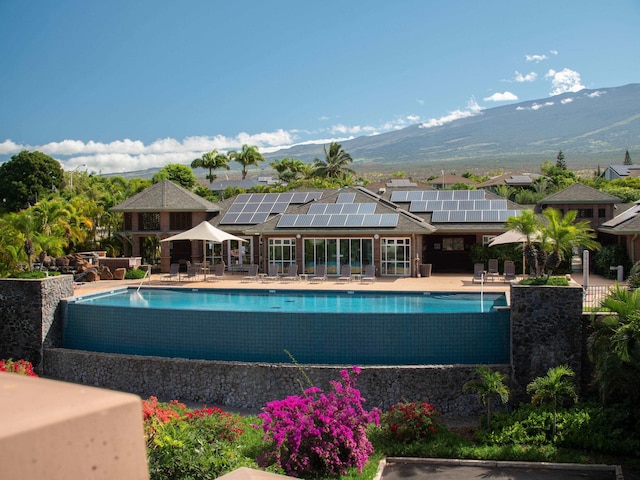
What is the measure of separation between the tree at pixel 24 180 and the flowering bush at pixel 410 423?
64092 millimetres

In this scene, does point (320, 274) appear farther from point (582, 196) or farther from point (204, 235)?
point (582, 196)

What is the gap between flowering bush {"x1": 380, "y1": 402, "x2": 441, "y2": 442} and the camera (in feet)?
41.4

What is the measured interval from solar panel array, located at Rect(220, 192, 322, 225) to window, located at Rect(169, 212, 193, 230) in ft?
6.40

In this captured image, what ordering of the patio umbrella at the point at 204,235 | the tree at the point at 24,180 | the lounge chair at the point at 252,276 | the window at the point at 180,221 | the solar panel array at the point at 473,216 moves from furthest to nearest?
the tree at the point at 24,180, the window at the point at 180,221, the solar panel array at the point at 473,216, the patio umbrella at the point at 204,235, the lounge chair at the point at 252,276

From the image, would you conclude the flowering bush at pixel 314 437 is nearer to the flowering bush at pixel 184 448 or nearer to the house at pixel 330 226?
the flowering bush at pixel 184 448

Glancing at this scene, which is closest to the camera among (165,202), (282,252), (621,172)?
(282,252)

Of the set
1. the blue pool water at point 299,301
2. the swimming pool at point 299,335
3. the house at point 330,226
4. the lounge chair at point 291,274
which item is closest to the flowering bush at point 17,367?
the swimming pool at point 299,335

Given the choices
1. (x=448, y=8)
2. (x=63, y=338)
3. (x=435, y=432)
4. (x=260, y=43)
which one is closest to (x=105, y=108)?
(x=260, y=43)

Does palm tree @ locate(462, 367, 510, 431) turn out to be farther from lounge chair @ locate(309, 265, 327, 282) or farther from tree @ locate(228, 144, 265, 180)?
tree @ locate(228, 144, 265, 180)

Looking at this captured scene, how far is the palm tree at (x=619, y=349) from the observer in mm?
12016

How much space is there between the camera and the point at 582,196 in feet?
127

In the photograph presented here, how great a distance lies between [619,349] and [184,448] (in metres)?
8.02

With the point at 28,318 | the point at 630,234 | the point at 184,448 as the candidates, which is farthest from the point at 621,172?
the point at 184,448

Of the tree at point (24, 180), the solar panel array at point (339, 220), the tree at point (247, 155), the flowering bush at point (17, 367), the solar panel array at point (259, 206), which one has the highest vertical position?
the tree at point (247, 155)
